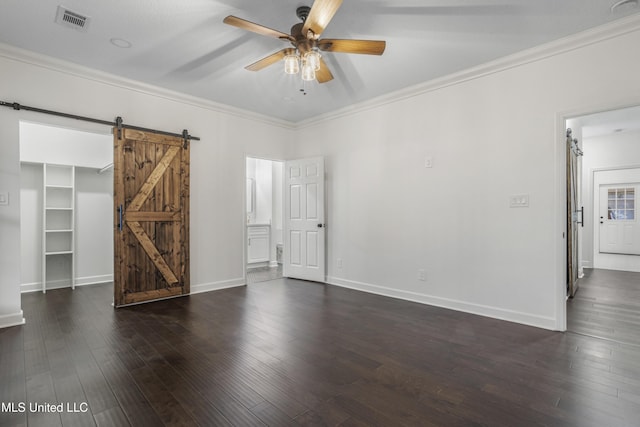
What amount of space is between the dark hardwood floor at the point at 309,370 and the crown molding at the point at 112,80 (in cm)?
277

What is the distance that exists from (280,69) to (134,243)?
2875 millimetres

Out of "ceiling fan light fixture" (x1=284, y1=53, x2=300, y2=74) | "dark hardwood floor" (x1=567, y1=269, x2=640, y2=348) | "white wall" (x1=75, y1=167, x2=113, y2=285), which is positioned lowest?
"dark hardwood floor" (x1=567, y1=269, x2=640, y2=348)

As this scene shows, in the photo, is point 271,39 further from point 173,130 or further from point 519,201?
point 519,201

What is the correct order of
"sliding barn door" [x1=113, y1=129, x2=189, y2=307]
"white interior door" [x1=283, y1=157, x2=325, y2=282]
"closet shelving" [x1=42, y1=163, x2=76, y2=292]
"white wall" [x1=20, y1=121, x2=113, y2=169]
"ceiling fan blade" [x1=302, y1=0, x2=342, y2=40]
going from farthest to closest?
"white interior door" [x1=283, y1=157, x2=325, y2=282]
"closet shelving" [x1=42, y1=163, x2=76, y2=292]
"white wall" [x1=20, y1=121, x2=113, y2=169]
"sliding barn door" [x1=113, y1=129, x2=189, y2=307]
"ceiling fan blade" [x1=302, y1=0, x2=342, y2=40]

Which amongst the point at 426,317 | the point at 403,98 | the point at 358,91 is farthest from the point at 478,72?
the point at 426,317

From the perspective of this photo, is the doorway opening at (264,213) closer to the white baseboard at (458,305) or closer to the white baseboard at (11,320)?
the white baseboard at (458,305)

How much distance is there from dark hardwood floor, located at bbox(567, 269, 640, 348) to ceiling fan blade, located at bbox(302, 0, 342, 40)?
3.66m

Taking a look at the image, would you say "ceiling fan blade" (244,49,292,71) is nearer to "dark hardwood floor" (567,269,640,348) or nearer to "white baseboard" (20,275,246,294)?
"white baseboard" (20,275,246,294)

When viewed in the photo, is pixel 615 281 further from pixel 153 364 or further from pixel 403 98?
pixel 153 364

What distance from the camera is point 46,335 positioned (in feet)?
9.86

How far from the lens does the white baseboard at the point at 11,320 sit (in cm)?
321

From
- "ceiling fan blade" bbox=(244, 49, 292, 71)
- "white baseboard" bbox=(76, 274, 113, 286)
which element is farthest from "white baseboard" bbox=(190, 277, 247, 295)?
"ceiling fan blade" bbox=(244, 49, 292, 71)

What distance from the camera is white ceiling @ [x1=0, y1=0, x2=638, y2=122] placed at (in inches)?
102

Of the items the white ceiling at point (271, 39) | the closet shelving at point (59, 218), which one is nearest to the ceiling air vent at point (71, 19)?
the white ceiling at point (271, 39)
